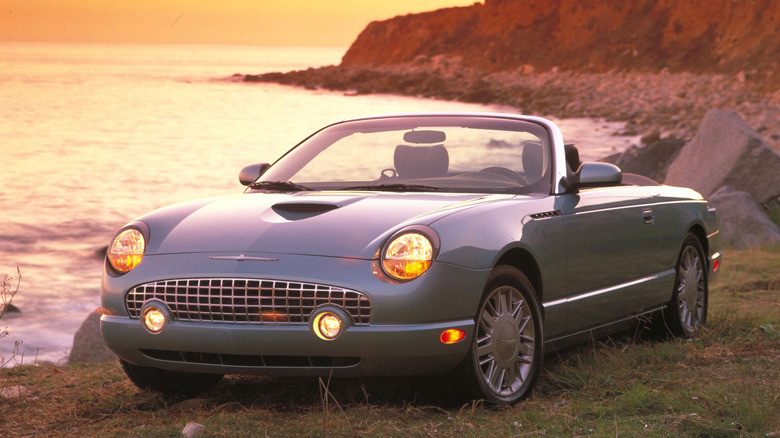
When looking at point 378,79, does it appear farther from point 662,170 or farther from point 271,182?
point 271,182

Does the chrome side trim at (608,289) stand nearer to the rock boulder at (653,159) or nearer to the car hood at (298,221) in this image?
the car hood at (298,221)

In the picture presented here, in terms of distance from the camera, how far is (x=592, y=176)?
5.76 metres

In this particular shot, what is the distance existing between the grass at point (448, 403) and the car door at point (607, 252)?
0.92 feet

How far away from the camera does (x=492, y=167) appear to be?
5922 mm

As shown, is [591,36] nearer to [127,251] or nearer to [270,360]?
[127,251]

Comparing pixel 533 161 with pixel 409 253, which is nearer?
pixel 409 253

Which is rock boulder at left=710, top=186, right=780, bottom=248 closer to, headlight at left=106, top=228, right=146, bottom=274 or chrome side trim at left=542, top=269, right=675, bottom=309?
chrome side trim at left=542, top=269, right=675, bottom=309

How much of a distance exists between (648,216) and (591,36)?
281 ft

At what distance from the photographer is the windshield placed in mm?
5750

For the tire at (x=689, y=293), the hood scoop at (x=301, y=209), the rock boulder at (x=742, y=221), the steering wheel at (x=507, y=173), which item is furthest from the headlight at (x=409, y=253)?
the rock boulder at (x=742, y=221)

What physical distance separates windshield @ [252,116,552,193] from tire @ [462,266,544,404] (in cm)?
73

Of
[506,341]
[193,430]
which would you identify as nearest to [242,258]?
[193,430]

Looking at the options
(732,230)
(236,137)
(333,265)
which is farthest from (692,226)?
(236,137)

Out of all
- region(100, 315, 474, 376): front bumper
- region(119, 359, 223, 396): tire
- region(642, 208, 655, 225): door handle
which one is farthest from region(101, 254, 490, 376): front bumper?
region(642, 208, 655, 225): door handle
